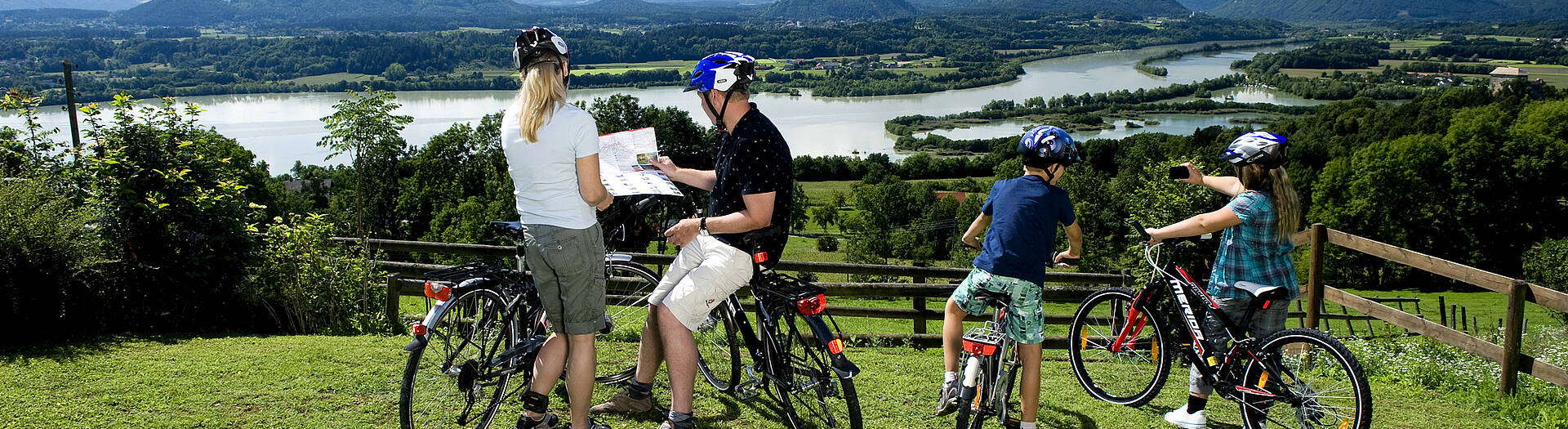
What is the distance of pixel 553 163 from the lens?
3.15 m

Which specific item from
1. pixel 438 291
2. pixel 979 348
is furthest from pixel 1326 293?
pixel 438 291

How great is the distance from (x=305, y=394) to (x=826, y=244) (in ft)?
172

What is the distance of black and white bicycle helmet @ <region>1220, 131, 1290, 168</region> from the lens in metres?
3.74

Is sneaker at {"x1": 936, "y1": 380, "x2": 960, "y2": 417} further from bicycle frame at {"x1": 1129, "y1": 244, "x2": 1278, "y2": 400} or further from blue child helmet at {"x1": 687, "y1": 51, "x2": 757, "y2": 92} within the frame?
blue child helmet at {"x1": 687, "y1": 51, "x2": 757, "y2": 92}

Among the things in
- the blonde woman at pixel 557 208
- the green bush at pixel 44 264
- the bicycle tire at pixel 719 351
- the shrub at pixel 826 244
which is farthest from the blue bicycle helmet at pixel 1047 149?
the shrub at pixel 826 244

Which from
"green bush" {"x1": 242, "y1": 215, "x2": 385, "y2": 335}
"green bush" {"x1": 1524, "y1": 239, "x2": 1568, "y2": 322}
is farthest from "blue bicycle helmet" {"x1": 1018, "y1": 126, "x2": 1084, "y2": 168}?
"green bush" {"x1": 1524, "y1": 239, "x2": 1568, "y2": 322}

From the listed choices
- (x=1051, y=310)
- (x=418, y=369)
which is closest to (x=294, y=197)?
(x=1051, y=310)

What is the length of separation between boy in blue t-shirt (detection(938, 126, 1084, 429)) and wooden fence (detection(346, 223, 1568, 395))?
3.74ft

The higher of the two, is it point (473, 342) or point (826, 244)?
point (473, 342)

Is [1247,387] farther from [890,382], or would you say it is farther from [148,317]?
[148,317]

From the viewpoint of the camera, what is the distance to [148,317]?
18.4 ft

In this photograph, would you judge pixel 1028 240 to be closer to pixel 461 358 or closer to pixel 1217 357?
pixel 1217 357

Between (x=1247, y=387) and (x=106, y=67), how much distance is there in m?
135

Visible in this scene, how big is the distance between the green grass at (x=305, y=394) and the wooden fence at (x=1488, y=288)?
0.24 metres
